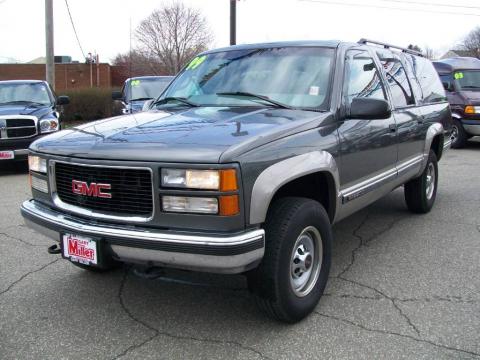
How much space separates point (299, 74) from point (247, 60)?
0.53 metres

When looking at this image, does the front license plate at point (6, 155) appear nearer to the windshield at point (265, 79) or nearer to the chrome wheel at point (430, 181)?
the windshield at point (265, 79)

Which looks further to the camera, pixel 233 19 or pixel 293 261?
pixel 233 19

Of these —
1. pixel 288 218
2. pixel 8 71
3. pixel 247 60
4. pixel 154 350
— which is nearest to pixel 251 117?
pixel 288 218

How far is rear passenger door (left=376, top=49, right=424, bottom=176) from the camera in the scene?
4.76 metres

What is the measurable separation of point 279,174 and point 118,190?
92cm

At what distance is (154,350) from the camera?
2941 mm

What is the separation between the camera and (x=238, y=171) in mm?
2676

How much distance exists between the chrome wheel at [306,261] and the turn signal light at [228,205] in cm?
62

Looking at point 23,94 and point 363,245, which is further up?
point 23,94

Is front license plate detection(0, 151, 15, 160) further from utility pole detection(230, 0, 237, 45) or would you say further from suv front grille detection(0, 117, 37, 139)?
utility pole detection(230, 0, 237, 45)

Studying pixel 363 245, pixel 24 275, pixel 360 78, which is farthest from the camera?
pixel 363 245

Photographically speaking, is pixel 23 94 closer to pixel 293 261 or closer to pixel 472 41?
pixel 293 261

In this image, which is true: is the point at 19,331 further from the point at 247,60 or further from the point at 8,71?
the point at 8,71

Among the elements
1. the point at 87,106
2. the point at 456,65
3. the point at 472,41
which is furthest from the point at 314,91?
the point at 472,41
